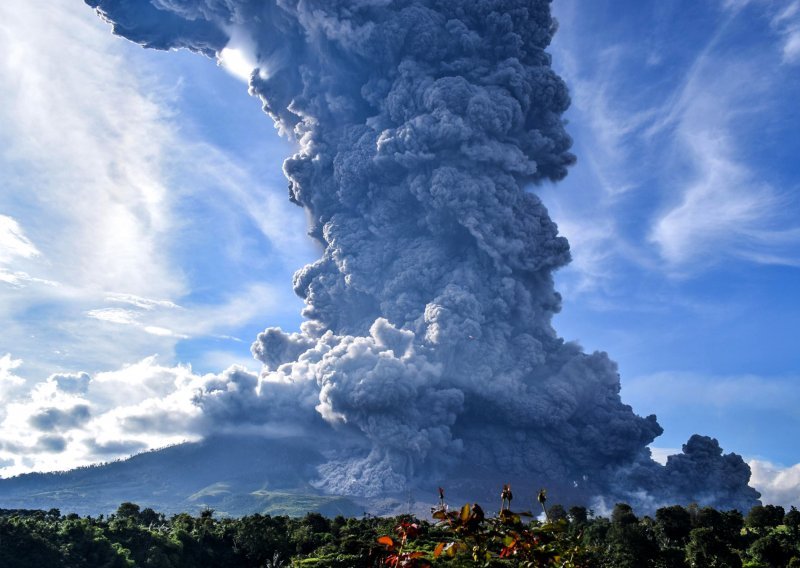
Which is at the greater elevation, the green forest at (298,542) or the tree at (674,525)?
the tree at (674,525)

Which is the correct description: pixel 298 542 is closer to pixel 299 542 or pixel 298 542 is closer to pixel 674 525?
pixel 299 542

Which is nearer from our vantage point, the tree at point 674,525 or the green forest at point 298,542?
the green forest at point 298,542

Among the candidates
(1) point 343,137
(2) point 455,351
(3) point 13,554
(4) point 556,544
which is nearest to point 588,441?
(2) point 455,351

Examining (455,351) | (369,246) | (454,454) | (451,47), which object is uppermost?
(451,47)

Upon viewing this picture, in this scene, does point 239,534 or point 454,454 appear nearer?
point 239,534

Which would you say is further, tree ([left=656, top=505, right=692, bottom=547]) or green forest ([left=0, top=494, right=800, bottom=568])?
tree ([left=656, top=505, right=692, bottom=547])

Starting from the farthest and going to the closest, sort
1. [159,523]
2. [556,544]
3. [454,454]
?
1. [454,454]
2. [159,523]
3. [556,544]

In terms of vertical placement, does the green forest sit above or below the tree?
below

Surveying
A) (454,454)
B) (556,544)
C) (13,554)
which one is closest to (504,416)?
(454,454)

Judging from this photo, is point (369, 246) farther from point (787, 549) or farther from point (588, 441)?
point (787, 549)

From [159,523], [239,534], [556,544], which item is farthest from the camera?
[159,523]

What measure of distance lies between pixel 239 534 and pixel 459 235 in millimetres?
Result: 120658

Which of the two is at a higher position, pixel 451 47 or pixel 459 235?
pixel 451 47

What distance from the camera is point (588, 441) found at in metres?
188
